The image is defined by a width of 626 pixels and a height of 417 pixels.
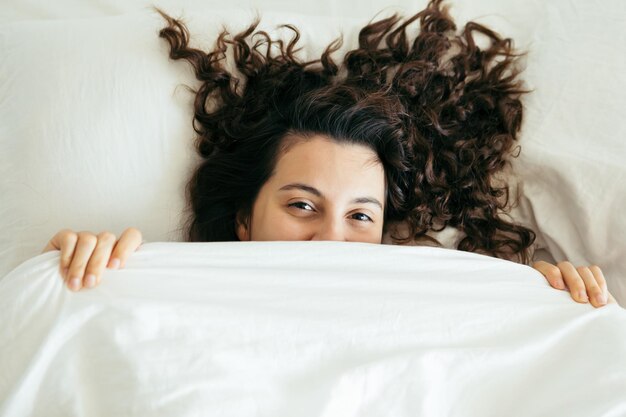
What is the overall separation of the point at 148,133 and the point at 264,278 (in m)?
0.47

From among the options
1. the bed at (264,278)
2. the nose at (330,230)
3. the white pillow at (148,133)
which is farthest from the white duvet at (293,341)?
the white pillow at (148,133)

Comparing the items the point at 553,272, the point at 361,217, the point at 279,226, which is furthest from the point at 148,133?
the point at 553,272

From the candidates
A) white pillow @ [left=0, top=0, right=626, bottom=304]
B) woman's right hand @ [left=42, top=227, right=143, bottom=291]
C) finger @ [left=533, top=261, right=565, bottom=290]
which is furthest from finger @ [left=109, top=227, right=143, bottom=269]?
finger @ [left=533, top=261, right=565, bottom=290]

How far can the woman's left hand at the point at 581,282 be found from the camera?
106cm

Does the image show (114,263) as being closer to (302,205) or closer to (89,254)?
(89,254)

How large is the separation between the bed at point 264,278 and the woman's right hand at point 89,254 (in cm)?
2

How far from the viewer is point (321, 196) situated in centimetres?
121

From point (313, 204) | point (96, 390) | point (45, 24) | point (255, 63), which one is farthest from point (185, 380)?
point (45, 24)

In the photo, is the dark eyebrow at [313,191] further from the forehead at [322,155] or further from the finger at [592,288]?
the finger at [592,288]

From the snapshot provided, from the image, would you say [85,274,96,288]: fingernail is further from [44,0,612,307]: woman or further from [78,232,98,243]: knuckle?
[44,0,612,307]: woman

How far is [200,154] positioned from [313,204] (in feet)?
0.89

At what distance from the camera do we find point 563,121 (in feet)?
4.41

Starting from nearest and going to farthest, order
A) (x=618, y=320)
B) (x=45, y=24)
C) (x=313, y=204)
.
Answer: (x=618, y=320)
(x=313, y=204)
(x=45, y=24)

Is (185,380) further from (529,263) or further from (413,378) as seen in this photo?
(529,263)
